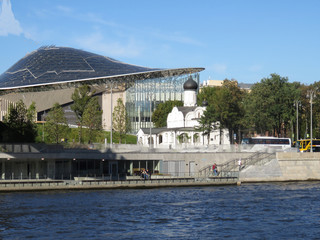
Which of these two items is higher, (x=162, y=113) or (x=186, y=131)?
(x=162, y=113)

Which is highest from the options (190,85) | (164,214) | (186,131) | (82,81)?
(82,81)

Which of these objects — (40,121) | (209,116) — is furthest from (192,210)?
(40,121)

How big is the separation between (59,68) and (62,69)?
1.07 m

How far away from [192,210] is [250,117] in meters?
69.9

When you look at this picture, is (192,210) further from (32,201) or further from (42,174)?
(42,174)

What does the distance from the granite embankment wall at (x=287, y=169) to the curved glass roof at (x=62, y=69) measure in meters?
68.6

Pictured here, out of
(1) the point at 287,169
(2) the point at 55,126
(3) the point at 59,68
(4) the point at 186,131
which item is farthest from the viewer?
(3) the point at 59,68

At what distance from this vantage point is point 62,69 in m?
142

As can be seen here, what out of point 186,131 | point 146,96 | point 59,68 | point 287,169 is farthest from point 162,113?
point 287,169

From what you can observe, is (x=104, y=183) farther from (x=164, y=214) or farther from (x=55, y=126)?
(x=55, y=126)

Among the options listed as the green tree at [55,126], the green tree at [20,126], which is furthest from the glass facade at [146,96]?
the green tree at [20,126]

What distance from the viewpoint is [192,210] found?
47750mm

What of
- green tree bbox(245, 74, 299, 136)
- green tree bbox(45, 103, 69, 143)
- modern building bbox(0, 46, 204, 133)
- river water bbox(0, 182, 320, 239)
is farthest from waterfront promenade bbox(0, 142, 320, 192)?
modern building bbox(0, 46, 204, 133)

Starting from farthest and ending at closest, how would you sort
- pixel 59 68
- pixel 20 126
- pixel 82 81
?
1. pixel 59 68
2. pixel 82 81
3. pixel 20 126
